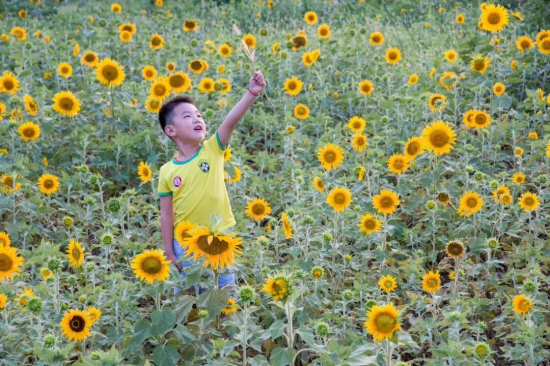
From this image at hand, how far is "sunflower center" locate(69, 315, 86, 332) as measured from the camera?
322cm

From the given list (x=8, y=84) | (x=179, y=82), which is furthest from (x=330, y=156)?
(x=8, y=84)

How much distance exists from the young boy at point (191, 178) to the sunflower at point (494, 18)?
2971mm

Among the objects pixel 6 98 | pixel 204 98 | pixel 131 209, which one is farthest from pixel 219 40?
pixel 131 209

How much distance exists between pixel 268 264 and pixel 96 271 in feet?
3.12

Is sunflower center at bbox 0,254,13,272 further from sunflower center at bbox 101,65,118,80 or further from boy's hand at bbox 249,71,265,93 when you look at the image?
sunflower center at bbox 101,65,118,80

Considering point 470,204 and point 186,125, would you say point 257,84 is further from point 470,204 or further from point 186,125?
point 470,204

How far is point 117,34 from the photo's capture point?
8.79 m

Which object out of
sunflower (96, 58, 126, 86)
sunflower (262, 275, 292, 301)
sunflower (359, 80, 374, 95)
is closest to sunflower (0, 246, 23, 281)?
sunflower (262, 275, 292, 301)

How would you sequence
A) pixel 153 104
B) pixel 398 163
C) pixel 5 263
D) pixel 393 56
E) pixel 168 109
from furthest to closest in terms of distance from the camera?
pixel 393 56 < pixel 153 104 < pixel 398 163 < pixel 168 109 < pixel 5 263

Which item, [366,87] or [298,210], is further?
[366,87]

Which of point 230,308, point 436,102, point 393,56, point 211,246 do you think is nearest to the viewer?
point 211,246

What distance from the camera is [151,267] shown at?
10.5ft

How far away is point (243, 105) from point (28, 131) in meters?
2.23

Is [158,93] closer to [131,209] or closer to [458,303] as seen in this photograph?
[131,209]
